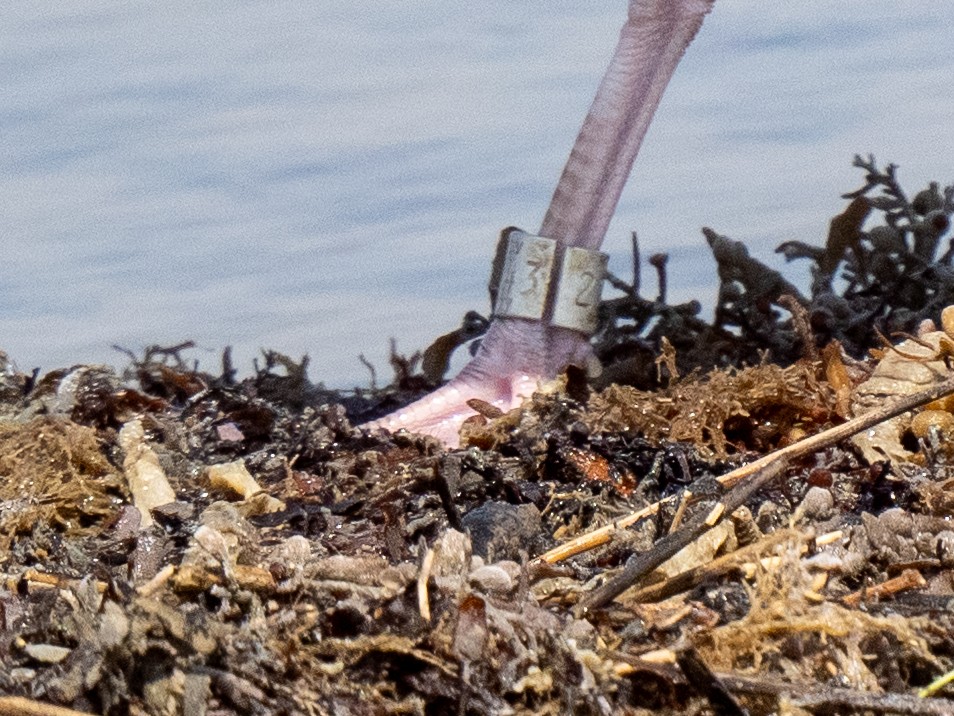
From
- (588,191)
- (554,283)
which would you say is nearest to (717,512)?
(554,283)

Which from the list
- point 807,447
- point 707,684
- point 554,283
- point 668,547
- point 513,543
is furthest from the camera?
point 554,283

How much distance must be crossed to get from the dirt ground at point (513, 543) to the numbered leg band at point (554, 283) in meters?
0.24

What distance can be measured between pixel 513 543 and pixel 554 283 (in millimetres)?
2424

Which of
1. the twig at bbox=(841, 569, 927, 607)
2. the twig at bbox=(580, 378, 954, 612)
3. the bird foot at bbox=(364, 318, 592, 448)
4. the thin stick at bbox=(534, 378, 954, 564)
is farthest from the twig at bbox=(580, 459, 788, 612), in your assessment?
the bird foot at bbox=(364, 318, 592, 448)

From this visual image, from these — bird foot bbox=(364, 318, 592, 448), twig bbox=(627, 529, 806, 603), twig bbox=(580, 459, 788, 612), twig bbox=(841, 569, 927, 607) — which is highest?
twig bbox=(580, 459, 788, 612)

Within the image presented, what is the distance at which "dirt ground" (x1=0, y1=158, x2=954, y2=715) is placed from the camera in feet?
8.05

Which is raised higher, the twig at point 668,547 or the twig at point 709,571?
the twig at point 668,547

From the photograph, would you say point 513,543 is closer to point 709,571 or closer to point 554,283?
point 709,571

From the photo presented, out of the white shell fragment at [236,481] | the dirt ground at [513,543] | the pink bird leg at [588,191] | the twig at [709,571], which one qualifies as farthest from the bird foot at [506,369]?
the twig at [709,571]

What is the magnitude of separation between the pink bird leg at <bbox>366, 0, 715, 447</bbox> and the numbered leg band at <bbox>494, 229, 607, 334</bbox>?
0.05m

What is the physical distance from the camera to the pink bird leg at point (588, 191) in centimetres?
569

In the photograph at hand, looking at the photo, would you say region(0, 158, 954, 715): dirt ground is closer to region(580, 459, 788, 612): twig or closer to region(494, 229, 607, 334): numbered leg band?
region(580, 459, 788, 612): twig

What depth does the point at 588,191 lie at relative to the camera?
577cm

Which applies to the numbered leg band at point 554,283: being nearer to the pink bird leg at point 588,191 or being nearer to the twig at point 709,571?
the pink bird leg at point 588,191
